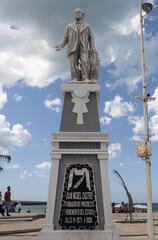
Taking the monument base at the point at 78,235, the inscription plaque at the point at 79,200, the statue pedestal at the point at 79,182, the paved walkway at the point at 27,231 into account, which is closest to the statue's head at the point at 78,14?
the statue pedestal at the point at 79,182

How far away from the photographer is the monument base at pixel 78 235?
23.2ft

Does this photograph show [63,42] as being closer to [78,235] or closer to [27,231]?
[78,235]

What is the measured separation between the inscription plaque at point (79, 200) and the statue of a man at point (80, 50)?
11.6 feet

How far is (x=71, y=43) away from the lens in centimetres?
981

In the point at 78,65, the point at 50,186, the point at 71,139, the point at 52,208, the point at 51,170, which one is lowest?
the point at 52,208

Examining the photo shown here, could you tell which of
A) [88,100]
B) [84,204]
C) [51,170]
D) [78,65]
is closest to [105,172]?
[84,204]

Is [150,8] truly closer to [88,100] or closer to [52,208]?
[88,100]

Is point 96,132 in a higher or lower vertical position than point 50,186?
higher

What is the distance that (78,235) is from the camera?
281 inches

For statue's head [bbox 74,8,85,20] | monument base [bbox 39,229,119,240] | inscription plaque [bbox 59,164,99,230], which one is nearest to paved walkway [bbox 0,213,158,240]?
monument base [bbox 39,229,119,240]

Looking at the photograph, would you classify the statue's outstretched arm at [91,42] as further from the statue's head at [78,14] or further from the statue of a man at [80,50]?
the statue's head at [78,14]

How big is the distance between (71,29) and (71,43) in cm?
58

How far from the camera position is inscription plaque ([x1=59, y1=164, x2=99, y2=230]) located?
7.34 m

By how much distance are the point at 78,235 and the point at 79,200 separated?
3.15ft
